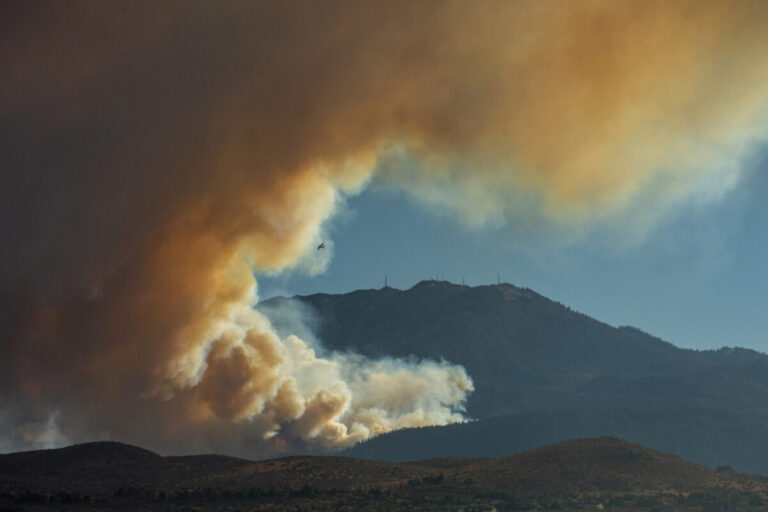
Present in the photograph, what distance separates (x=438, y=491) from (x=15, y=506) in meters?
77.1

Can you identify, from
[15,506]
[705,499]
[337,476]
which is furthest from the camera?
[337,476]

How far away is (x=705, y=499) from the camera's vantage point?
18088cm

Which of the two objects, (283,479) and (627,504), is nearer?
(627,504)

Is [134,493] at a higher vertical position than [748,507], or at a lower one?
higher

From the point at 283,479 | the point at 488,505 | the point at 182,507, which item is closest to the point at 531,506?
Answer: the point at 488,505

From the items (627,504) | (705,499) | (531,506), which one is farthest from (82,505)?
(705,499)

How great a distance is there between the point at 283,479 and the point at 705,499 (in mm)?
81964

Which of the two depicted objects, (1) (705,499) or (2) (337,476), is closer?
(1) (705,499)

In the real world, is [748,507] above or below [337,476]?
below

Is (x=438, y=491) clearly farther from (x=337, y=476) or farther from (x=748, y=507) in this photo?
(x=748, y=507)

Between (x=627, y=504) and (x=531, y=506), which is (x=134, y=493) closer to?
(x=531, y=506)

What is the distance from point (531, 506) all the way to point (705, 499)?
34.1 m

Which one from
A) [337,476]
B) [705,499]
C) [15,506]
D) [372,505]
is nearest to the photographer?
[15,506]

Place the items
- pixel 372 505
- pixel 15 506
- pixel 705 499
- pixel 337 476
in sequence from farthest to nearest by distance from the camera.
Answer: pixel 337 476 < pixel 705 499 < pixel 372 505 < pixel 15 506
